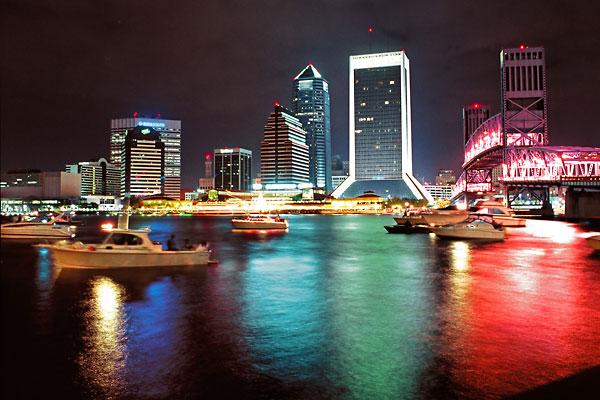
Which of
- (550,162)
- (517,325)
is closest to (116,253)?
(517,325)

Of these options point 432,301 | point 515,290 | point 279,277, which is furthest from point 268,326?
point 515,290

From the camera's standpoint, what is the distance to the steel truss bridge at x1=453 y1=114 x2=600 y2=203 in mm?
91750

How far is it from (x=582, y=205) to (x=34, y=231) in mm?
97772

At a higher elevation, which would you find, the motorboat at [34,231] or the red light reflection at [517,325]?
the motorboat at [34,231]

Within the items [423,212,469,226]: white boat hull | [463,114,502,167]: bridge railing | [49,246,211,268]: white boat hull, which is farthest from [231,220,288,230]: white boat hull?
[463,114,502,167]: bridge railing

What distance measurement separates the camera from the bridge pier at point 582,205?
284 ft

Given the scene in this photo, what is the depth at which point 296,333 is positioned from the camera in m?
12.1

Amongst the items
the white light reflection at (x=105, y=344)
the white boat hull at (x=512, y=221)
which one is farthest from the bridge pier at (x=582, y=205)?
the white light reflection at (x=105, y=344)

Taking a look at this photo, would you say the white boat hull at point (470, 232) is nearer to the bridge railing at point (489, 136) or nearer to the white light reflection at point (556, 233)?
the white light reflection at point (556, 233)

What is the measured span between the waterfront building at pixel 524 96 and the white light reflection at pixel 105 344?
12702cm

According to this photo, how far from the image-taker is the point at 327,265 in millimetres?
27656

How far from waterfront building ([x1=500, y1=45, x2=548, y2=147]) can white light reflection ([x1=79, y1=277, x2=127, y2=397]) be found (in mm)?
127023

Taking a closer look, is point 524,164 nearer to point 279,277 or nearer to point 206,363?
→ point 279,277

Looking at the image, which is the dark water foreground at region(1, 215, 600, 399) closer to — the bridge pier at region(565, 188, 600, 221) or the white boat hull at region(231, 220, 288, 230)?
the white boat hull at region(231, 220, 288, 230)
